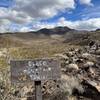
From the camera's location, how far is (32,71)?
745 cm

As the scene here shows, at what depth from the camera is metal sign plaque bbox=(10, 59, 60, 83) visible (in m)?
7.40

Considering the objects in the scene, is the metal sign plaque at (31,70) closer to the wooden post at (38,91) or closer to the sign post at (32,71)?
the sign post at (32,71)

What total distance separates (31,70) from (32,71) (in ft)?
0.10

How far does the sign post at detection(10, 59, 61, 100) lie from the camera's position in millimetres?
7402

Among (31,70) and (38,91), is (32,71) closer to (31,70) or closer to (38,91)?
(31,70)

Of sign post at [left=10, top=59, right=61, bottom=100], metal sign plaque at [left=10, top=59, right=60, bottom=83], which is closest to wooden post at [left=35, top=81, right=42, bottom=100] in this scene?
sign post at [left=10, top=59, right=61, bottom=100]

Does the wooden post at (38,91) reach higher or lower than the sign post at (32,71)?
lower

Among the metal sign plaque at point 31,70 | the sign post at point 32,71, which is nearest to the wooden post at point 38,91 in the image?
the sign post at point 32,71

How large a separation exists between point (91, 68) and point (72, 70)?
2.23 ft

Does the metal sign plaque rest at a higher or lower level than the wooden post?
higher

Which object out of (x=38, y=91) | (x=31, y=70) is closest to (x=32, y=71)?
(x=31, y=70)

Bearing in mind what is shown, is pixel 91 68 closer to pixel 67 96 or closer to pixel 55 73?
pixel 67 96

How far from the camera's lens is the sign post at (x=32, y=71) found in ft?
24.3

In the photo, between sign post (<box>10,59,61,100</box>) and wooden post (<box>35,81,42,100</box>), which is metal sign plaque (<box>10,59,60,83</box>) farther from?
wooden post (<box>35,81,42,100</box>)
